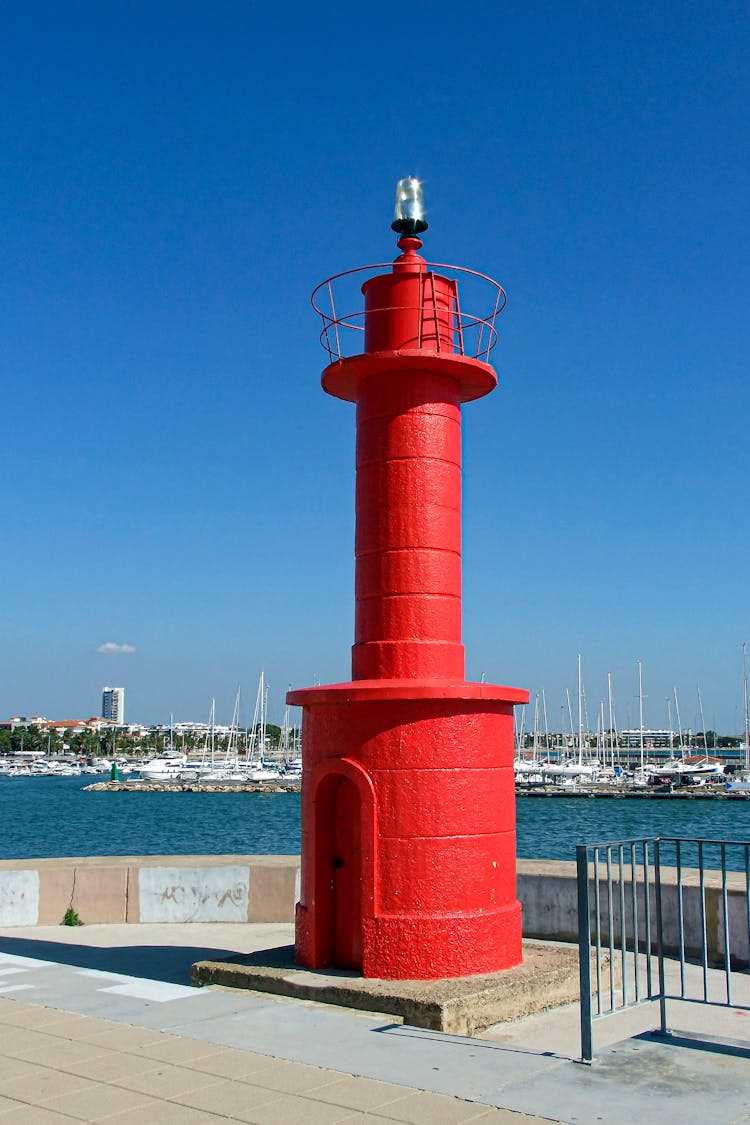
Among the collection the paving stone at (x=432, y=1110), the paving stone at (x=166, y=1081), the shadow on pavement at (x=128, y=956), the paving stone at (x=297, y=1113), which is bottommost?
the shadow on pavement at (x=128, y=956)

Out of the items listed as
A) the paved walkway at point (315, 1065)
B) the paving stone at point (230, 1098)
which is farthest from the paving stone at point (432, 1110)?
the paving stone at point (230, 1098)

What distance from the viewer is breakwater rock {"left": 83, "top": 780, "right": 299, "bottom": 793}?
9306cm

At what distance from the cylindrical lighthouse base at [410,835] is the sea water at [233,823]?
2344 cm

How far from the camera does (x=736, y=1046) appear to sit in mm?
6656

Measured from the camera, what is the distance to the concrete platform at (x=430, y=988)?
757 centimetres

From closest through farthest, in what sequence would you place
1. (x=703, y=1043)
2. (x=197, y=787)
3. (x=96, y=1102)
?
(x=96, y=1102)
(x=703, y=1043)
(x=197, y=787)

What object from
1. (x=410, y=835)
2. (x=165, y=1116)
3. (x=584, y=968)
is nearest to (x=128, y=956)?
(x=410, y=835)

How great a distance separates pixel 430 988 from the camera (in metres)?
7.94

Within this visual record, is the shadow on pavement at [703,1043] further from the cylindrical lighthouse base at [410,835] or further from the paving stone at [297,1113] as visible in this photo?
the paving stone at [297,1113]

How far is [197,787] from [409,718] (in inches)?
3687

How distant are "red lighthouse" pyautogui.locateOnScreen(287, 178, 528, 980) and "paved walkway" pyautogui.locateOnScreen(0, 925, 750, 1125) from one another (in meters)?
0.88

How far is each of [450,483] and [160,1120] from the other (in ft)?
18.8

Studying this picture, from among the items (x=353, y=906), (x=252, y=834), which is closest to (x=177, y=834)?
(x=252, y=834)

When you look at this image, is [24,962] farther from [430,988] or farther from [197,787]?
[197,787]
